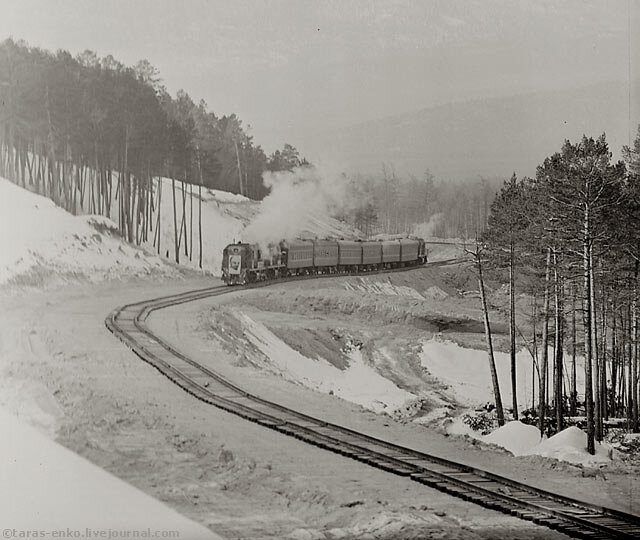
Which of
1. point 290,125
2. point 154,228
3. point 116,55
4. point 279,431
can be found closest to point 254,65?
point 290,125

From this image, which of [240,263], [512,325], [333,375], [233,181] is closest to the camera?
[233,181]

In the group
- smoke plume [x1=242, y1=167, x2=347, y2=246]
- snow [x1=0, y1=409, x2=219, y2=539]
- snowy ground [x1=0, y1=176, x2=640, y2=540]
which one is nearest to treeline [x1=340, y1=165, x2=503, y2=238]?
smoke plume [x1=242, y1=167, x2=347, y2=246]

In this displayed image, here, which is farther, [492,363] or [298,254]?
[298,254]

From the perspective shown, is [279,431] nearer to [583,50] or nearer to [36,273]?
[36,273]

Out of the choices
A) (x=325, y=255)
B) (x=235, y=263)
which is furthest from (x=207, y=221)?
(x=325, y=255)

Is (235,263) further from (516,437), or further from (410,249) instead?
(516,437)

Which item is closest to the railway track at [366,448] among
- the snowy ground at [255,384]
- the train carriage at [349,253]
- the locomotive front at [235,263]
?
the snowy ground at [255,384]

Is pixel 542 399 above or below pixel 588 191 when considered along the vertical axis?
below
